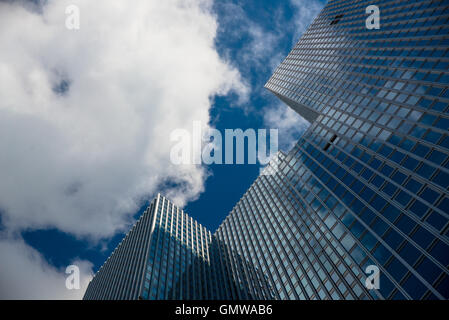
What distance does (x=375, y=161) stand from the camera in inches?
1816

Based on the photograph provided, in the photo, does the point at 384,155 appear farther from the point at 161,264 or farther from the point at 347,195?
the point at 161,264

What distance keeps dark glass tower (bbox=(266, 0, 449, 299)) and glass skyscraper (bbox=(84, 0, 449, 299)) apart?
0.61ft

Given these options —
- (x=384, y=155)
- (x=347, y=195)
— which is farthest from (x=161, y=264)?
(x=384, y=155)

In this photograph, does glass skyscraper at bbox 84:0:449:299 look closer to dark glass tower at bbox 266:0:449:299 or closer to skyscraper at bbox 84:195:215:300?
dark glass tower at bbox 266:0:449:299

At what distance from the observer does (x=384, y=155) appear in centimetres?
4500

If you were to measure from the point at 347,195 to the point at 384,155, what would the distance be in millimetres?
8302

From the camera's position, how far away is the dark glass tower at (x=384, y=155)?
109 feet

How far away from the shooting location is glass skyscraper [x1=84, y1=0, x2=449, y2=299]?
116ft

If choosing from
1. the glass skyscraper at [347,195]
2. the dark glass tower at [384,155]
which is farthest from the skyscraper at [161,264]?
the dark glass tower at [384,155]

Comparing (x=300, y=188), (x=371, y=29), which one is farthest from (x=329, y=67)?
(x=300, y=188)

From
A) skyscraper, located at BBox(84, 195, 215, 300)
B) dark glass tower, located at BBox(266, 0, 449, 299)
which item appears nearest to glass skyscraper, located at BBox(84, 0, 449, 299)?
dark glass tower, located at BBox(266, 0, 449, 299)
